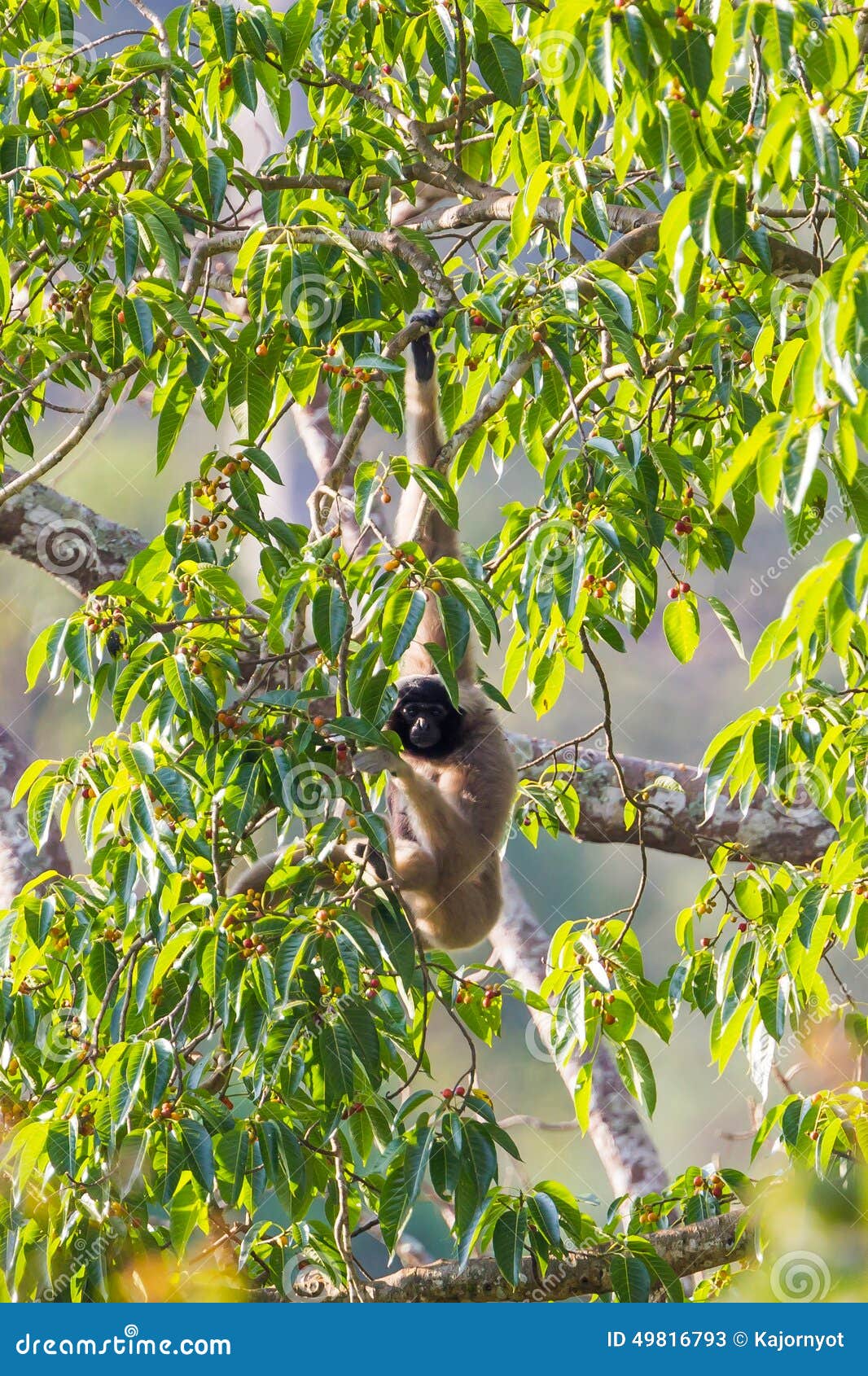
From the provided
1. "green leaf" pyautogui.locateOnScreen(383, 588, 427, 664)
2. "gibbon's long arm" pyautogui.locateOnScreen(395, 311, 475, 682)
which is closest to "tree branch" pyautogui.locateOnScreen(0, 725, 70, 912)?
"gibbon's long arm" pyautogui.locateOnScreen(395, 311, 475, 682)

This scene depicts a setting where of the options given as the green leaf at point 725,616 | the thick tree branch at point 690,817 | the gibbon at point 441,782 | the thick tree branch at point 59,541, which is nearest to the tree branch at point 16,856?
the thick tree branch at point 59,541

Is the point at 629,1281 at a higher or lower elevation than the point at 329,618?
lower

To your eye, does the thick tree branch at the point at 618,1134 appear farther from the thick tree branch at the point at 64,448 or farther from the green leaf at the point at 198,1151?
the thick tree branch at the point at 64,448

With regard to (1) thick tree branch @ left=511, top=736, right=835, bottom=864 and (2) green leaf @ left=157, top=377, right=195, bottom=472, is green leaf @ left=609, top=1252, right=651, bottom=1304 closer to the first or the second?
(2) green leaf @ left=157, top=377, right=195, bottom=472

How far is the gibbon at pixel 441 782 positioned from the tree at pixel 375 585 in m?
0.27

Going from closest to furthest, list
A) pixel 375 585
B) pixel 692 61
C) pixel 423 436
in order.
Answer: pixel 692 61
pixel 375 585
pixel 423 436

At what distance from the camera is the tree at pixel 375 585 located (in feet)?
7.75

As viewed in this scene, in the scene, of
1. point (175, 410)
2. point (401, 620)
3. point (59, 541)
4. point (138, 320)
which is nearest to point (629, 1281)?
point (401, 620)

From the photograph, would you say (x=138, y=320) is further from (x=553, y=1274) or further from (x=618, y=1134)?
(x=618, y=1134)

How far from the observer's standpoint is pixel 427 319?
3.28 m

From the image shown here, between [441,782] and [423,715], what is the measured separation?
31.4 inches

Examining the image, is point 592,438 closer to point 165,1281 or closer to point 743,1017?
point 743,1017

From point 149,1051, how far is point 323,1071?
0.36m

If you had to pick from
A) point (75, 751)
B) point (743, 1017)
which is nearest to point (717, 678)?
point (743, 1017)
